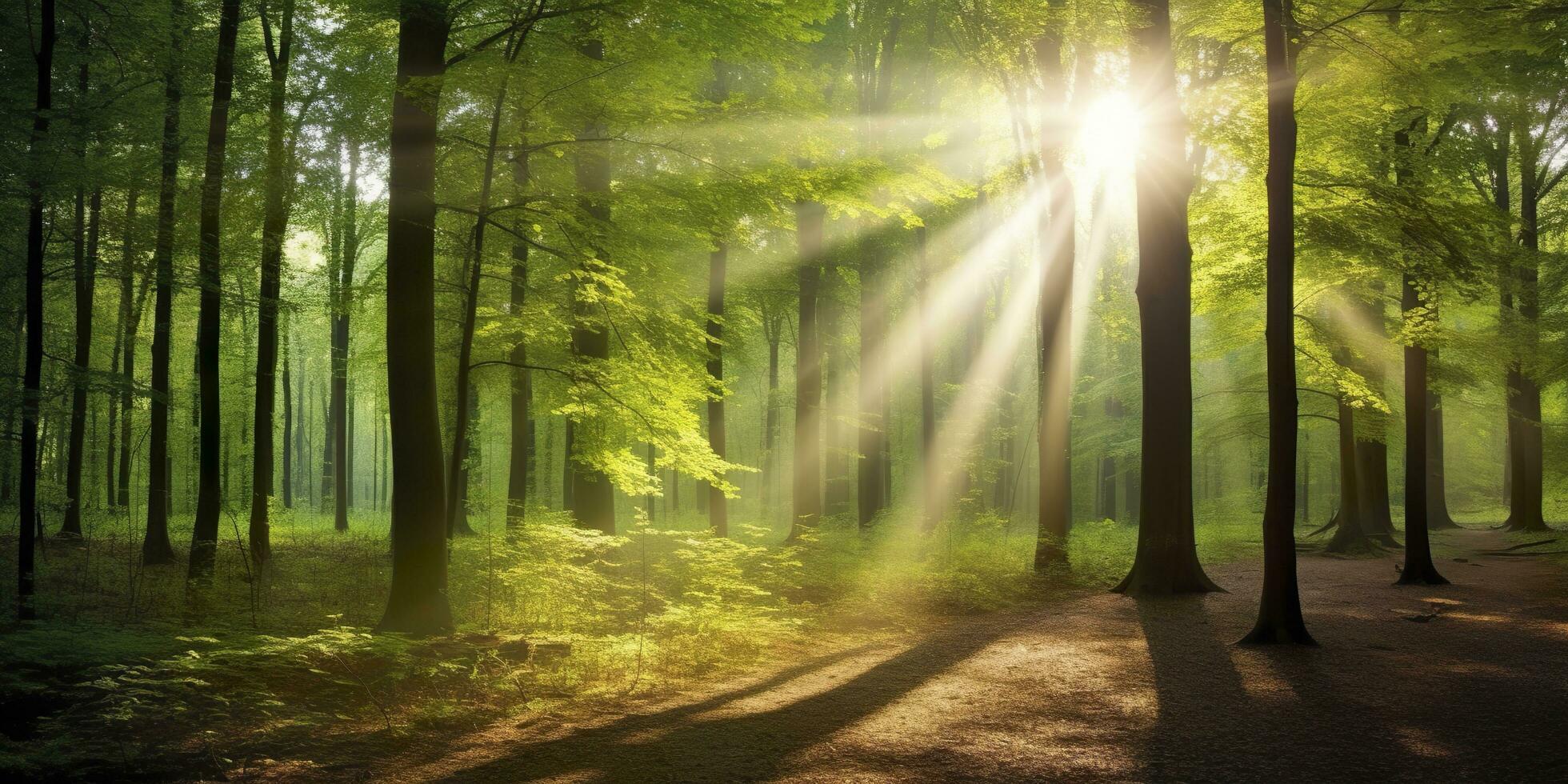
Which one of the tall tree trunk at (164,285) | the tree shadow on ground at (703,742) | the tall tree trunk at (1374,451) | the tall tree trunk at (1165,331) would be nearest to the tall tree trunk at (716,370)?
the tall tree trunk at (1165,331)

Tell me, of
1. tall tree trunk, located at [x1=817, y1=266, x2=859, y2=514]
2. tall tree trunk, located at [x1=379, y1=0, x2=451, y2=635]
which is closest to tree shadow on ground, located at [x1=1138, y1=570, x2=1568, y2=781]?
tall tree trunk, located at [x1=379, y1=0, x2=451, y2=635]

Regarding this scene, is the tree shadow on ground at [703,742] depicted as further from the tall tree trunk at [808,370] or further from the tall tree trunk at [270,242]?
the tall tree trunk at [808,370]

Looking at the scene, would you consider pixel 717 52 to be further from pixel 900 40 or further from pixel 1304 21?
pixel 900 40

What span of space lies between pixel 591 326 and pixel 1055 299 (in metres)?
8.49

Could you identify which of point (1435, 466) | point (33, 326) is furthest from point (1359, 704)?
point (1435, 466)

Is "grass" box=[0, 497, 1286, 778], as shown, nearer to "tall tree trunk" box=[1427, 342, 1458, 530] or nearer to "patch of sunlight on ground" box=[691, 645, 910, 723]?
"patch of sunlight on ground" box=[691, 645, 910, 723]

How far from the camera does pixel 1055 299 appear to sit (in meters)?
15.5

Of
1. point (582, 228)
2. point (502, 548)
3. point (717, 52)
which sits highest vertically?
point (717, 52)

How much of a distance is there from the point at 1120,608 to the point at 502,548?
25.8ft

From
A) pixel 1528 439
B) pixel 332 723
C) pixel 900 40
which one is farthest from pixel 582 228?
pixel 1528 439

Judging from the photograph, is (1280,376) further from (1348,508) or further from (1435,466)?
(1435,466)

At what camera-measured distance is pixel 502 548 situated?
10.3 metres

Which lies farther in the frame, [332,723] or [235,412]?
[235,412]

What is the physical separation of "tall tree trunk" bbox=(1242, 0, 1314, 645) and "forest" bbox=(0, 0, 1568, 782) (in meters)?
0.05
